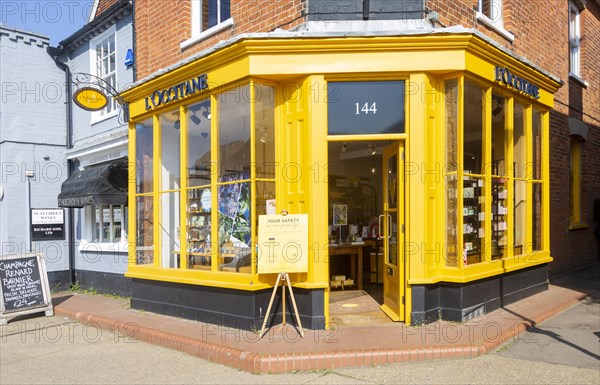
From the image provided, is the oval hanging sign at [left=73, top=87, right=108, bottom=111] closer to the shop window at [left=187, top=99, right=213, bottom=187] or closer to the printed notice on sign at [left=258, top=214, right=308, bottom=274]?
the shop window at [left=187, top=99, right=213, bottom=187]

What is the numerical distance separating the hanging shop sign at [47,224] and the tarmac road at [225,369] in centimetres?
557

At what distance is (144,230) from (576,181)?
32.4 feet

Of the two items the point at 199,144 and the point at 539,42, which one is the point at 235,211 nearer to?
the point at 199,144

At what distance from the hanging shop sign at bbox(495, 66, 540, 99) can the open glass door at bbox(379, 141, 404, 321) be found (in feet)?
6.47

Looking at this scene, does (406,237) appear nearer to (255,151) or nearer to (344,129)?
(344,129)

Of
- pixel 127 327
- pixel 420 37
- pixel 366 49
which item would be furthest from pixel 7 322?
pixel 420 37

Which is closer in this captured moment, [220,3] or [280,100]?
[280,100]

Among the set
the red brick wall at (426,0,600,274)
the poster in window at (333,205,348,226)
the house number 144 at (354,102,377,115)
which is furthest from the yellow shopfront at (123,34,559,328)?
the poster in window at (333,205,348,226)

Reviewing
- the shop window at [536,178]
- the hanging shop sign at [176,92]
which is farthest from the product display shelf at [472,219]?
the hanging shop sign at [176,92]

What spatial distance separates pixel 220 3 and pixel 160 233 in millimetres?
4051

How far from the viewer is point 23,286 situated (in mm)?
9250

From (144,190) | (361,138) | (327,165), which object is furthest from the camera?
(144,190)

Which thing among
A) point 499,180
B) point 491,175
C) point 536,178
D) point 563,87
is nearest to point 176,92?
point 491,175

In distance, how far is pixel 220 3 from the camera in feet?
29.2
